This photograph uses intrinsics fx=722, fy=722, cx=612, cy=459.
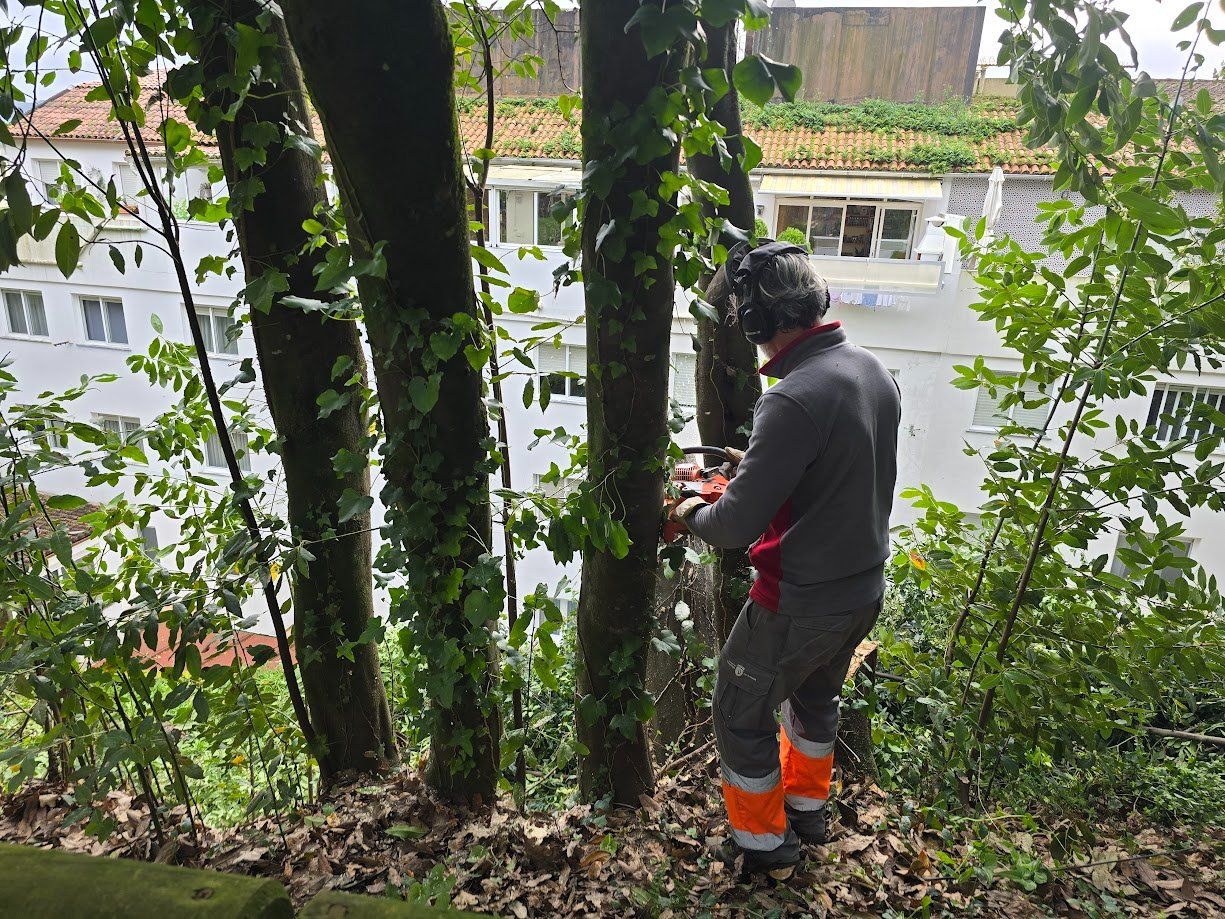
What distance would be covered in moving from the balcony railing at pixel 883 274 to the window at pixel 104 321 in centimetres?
1027

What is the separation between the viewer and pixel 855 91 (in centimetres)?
1110

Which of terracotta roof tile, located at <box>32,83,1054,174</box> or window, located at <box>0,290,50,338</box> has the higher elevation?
terracotta roof tile, located at <box>32,83,1054,174</box>

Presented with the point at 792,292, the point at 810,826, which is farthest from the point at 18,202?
the point at 810,826

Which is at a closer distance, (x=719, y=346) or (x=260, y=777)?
(x=719, y=346)

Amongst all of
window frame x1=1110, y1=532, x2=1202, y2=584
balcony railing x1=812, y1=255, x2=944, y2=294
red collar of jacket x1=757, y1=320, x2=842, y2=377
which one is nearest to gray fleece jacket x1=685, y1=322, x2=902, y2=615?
red collar of jacket x1=757, y1=320, x2=842, y2=377

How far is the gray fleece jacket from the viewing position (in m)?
2.00

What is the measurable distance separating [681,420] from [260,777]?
4522 mm

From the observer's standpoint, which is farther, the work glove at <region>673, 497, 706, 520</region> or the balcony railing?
the balcony railing

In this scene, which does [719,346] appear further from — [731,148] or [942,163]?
[942,163]

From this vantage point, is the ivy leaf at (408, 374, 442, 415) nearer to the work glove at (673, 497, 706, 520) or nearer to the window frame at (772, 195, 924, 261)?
the work glove at (673, 497, 706, 520)

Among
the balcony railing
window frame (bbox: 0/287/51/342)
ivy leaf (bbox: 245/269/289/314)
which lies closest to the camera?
ivy leaf (bbox: 245/269/289/314)

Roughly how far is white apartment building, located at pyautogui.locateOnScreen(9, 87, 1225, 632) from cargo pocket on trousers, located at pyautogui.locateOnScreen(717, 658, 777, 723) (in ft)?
16.5

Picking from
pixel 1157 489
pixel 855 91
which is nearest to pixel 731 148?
pixel 1157 489

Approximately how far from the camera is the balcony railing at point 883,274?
358 inches
